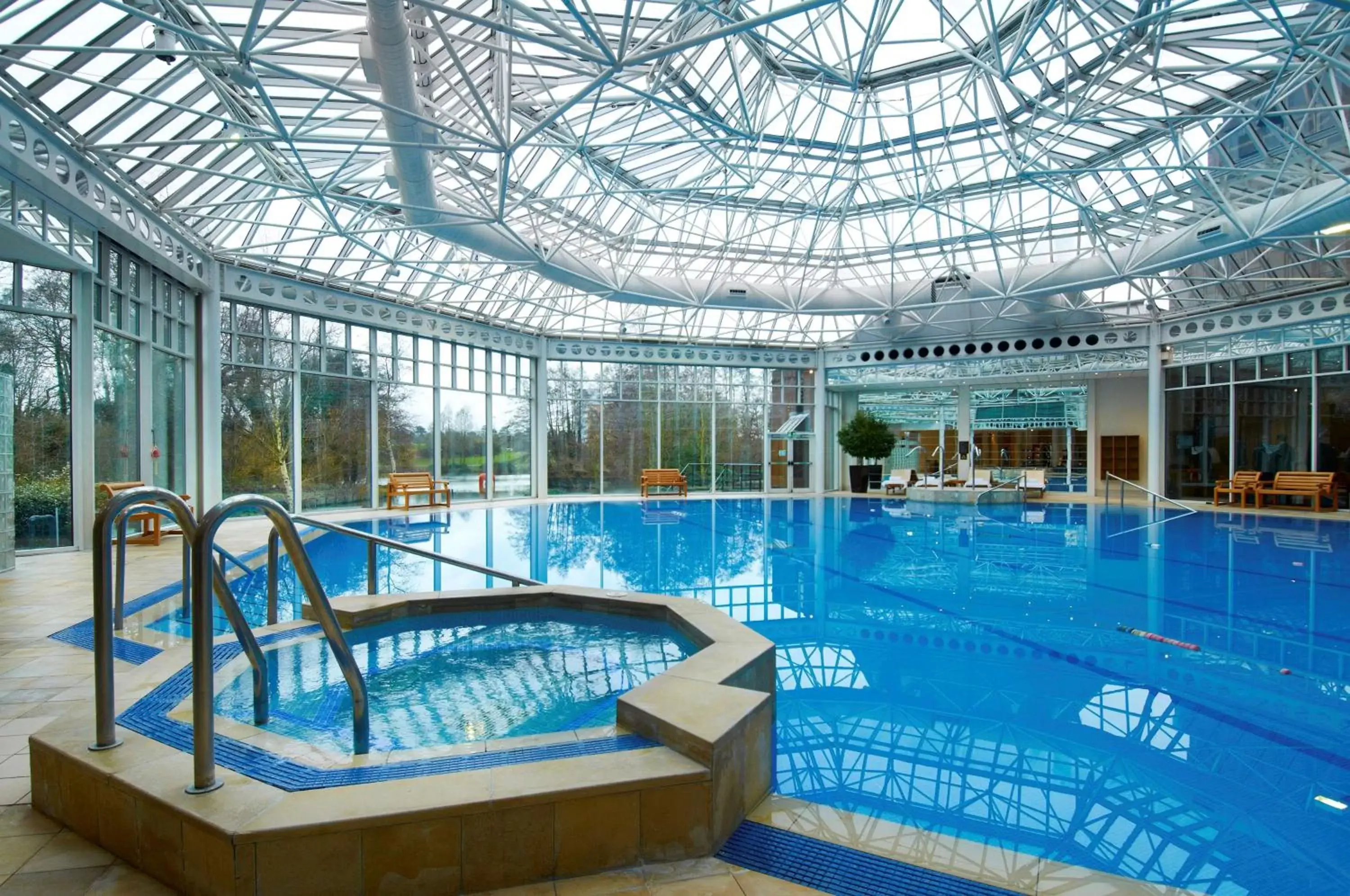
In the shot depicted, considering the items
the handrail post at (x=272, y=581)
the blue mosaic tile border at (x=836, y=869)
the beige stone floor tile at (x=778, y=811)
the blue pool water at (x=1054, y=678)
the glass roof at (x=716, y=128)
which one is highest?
the glass roof at (x=716, y=128)

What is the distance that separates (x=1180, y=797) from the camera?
3361mm

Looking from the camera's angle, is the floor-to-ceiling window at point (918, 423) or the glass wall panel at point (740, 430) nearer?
the glass wall panel at point (740, 430)

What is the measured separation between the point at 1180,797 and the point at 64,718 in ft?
16.2

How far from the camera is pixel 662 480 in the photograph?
22.4 metres

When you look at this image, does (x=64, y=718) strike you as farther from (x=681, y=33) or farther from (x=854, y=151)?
(x=854, y=151)

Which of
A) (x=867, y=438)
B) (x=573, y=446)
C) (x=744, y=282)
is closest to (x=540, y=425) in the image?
(x=573, y=446)

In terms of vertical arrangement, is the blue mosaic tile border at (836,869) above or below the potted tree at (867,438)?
below

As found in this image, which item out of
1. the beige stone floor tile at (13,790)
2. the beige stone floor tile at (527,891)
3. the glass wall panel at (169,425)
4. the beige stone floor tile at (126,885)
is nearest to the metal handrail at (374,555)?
the beige stone floor tile at (13,790)

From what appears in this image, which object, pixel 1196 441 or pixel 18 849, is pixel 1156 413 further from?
pixel 18 849

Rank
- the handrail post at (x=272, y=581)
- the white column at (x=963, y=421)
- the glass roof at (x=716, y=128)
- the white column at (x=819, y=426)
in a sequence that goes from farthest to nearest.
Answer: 1. the white column at (x=819, y=426)
2. the white column at (x=963, y=421)
3. the glass roof at (x=716, y=128)
4. the handrail post at (x=272, y=581)

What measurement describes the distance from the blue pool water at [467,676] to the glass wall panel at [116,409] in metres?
7.41

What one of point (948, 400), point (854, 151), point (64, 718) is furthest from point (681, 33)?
point (948, 400)

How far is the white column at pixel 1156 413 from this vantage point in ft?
65.5

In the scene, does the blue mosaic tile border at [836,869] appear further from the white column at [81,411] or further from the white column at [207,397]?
the white column at [207,397]
